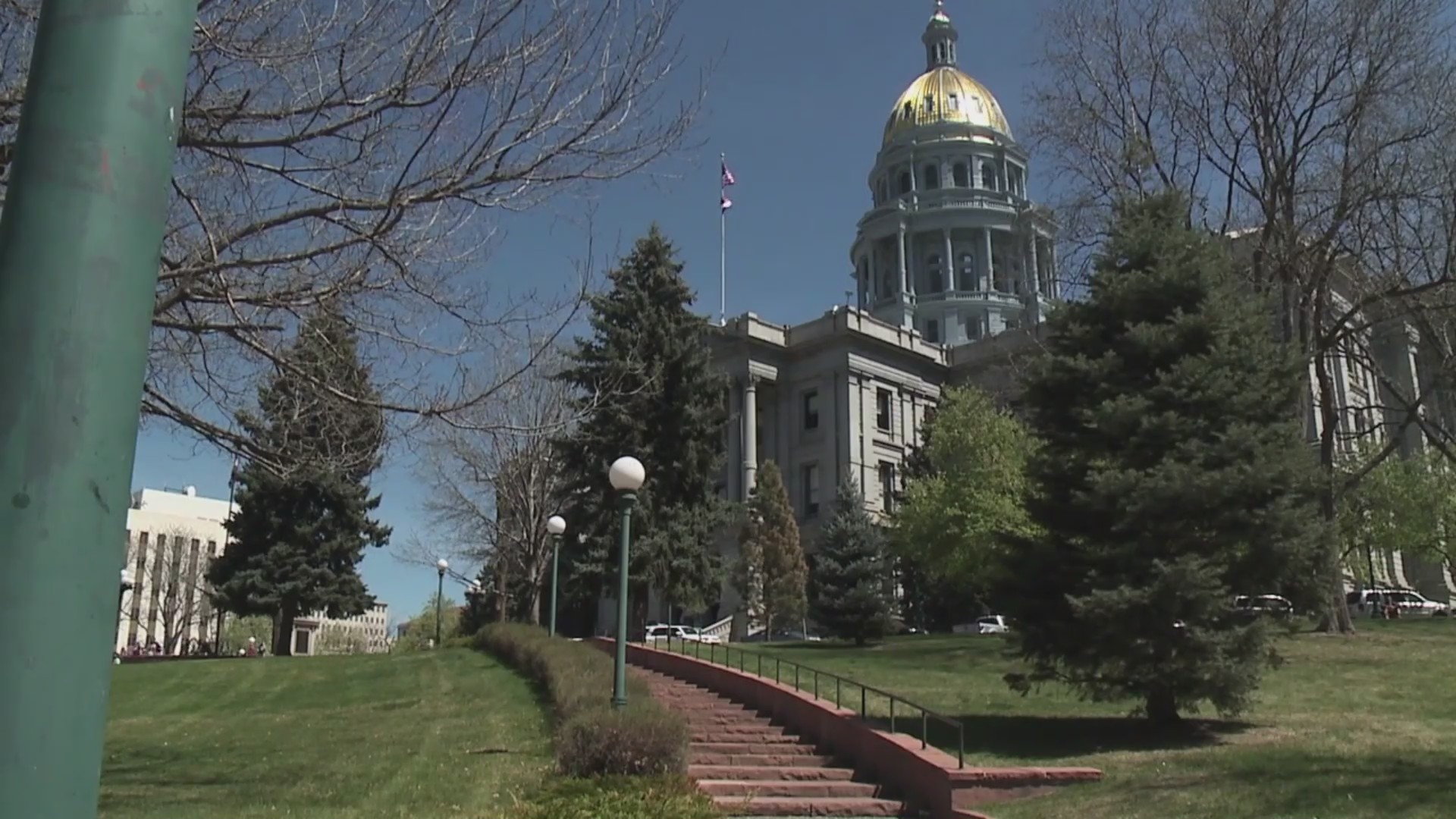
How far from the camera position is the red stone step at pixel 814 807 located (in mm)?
13867

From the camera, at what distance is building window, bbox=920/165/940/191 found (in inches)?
3816

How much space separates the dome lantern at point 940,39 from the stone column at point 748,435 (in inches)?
2077

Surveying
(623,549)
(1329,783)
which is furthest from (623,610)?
(1329,783)

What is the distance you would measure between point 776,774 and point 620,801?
6244 mm

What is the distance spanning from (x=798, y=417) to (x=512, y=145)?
5962 centimetres

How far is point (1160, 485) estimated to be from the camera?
580 inches

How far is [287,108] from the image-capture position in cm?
998

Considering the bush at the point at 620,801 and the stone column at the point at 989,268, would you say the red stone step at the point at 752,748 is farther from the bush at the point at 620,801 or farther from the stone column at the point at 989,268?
the stone column at the point at 989,268

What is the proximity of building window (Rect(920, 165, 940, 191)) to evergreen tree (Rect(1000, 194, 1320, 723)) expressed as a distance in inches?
3220

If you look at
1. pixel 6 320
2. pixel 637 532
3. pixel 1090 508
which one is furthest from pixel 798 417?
pixel 6 320

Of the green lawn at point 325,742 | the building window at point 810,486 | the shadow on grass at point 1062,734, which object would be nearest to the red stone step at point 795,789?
the shadow on grass at point 1062,734

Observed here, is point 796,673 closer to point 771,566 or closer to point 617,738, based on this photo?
point 617,738

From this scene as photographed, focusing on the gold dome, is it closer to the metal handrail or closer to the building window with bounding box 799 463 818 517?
the building window with bounding box 799 463 818 517

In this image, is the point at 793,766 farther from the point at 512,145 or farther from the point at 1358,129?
the point at 1358,129
